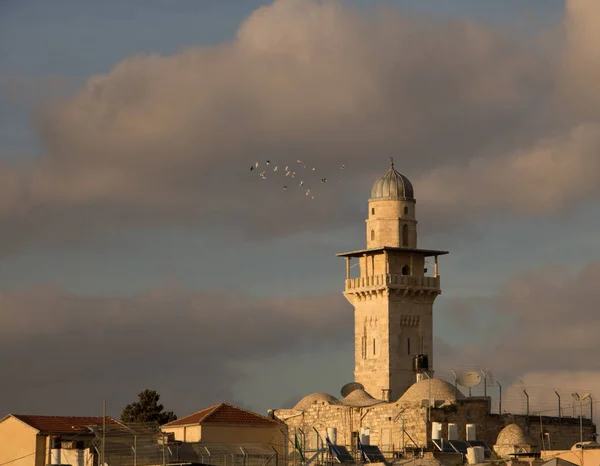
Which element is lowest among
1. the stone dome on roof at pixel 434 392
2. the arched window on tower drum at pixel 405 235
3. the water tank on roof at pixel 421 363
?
the stone dome on roof at pixel 434 392

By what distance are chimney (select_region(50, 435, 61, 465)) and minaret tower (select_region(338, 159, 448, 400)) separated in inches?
943

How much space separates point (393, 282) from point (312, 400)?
34.1 feet

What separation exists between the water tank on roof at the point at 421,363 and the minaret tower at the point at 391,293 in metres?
0.33

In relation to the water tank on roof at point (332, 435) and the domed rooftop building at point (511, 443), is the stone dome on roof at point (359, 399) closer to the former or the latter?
the water tank on roof at point (332, 435)

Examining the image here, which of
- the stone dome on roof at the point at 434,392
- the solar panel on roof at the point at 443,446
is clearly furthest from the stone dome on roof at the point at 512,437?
the stone dome on roof at the point at 434,392

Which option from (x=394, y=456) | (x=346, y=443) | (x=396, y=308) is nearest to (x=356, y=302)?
(x=396, y=308)

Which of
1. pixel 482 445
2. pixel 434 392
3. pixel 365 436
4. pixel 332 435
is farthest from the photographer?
pixel 434 392

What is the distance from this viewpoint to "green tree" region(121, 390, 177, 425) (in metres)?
104

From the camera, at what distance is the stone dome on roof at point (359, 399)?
89.0m

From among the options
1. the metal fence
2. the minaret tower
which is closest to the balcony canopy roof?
the minaret tower

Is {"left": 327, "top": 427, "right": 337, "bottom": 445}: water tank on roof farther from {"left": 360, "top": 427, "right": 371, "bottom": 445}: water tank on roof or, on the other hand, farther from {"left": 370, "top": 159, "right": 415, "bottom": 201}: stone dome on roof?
{"left": 370, "top": 159, "right": 415, "bottom": 201}: stone dome on roof

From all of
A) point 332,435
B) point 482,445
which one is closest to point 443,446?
point 482,445

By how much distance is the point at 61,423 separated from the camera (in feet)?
271

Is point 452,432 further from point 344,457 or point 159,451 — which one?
point 159,451
